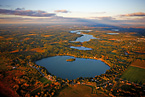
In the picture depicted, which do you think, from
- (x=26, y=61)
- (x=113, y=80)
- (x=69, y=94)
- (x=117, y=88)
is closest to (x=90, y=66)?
(x=113, y=80)

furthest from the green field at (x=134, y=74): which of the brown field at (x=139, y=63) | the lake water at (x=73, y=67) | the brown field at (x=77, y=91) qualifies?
the brown field at (x=77, y=91)

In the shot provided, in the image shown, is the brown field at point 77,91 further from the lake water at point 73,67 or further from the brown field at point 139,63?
the brown field at point 139,63

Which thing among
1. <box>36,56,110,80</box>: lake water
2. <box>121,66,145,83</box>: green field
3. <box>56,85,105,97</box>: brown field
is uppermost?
<box>121,66,145,83</box>: green field

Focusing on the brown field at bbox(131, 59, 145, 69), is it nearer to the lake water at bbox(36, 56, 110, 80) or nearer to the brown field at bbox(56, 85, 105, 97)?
the lake water at bbox(36, 56, 110, 80)

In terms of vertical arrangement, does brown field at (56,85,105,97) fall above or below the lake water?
below

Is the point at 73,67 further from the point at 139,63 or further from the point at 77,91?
the point at 139,63

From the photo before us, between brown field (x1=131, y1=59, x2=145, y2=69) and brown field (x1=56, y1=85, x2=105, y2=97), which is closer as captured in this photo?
brown field (x1=56, y1=85, x2=105, y2=97)

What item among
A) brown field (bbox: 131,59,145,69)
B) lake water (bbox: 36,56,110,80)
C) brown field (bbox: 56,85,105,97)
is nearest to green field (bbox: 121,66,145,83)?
brown field (bbox: 131,59,145,69)
